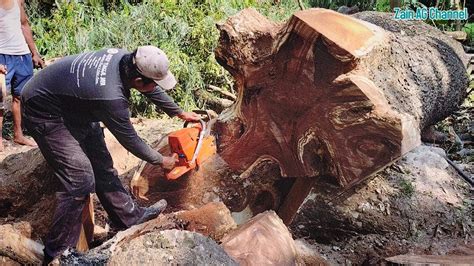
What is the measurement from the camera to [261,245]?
2676 mm

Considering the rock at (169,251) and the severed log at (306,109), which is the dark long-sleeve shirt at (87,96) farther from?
the rock at (169,251)

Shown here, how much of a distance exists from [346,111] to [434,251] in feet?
3.46

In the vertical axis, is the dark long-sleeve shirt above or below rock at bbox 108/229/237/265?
above

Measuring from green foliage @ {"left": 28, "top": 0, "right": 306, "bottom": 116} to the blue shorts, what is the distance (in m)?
1.35

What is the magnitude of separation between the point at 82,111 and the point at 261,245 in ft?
4.53

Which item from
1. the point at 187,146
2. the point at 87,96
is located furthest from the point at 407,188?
the point at 87,96

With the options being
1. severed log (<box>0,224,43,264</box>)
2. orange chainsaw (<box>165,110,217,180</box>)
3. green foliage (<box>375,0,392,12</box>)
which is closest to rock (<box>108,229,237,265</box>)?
orange chainsaw (<box>165,110,217,180</box>)

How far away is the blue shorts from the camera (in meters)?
4.82

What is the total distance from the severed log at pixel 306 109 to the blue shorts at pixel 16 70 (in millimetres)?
1918

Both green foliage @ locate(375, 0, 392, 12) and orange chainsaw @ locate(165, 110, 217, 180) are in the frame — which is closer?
orange chainsaw @ locate(165, 110, 217, 180)

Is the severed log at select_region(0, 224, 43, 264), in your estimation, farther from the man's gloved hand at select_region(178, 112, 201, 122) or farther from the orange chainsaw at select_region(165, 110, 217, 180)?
the man's gloved hand at select_region(178, 112, 201, 122)

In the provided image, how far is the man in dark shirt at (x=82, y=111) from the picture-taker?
2.95 m

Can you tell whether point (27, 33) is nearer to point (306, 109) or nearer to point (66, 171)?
point (66, 171)

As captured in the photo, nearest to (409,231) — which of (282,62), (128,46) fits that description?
(282,62)
